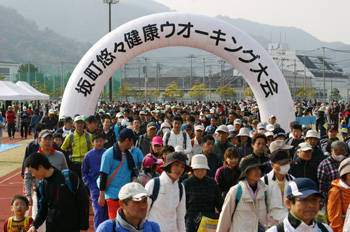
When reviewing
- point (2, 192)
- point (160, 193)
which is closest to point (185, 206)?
point (160, 193)

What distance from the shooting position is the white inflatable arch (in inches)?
642

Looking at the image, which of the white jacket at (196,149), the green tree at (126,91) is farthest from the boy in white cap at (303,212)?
the green tree at (126,91)

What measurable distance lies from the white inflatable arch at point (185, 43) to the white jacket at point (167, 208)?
1163 cm

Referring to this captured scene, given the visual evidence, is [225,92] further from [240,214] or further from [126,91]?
[240,214]

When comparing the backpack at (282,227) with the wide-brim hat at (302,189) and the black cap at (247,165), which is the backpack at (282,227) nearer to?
the wide-brim hat at (302,189)

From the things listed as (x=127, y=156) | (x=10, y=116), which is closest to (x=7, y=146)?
(x=10, y=116)

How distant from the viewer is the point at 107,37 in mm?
16969

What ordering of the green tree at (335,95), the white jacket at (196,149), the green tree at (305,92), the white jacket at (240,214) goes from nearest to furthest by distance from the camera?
the white jacket at (240,214)
the white jacket at (196,149)
the green tree at (335,95)
the green tree at (305,92)

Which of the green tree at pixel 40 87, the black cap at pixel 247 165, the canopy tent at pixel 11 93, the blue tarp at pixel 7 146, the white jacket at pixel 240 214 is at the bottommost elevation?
the blue tarp at pixel 7 146

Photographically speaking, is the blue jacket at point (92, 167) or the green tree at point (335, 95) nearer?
the blue jacket at point (92, 167)

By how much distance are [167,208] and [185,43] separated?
40.3 ft

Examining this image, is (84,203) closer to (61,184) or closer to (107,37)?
(61,184)

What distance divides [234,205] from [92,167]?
3.17 m

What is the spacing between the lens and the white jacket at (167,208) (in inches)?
200
